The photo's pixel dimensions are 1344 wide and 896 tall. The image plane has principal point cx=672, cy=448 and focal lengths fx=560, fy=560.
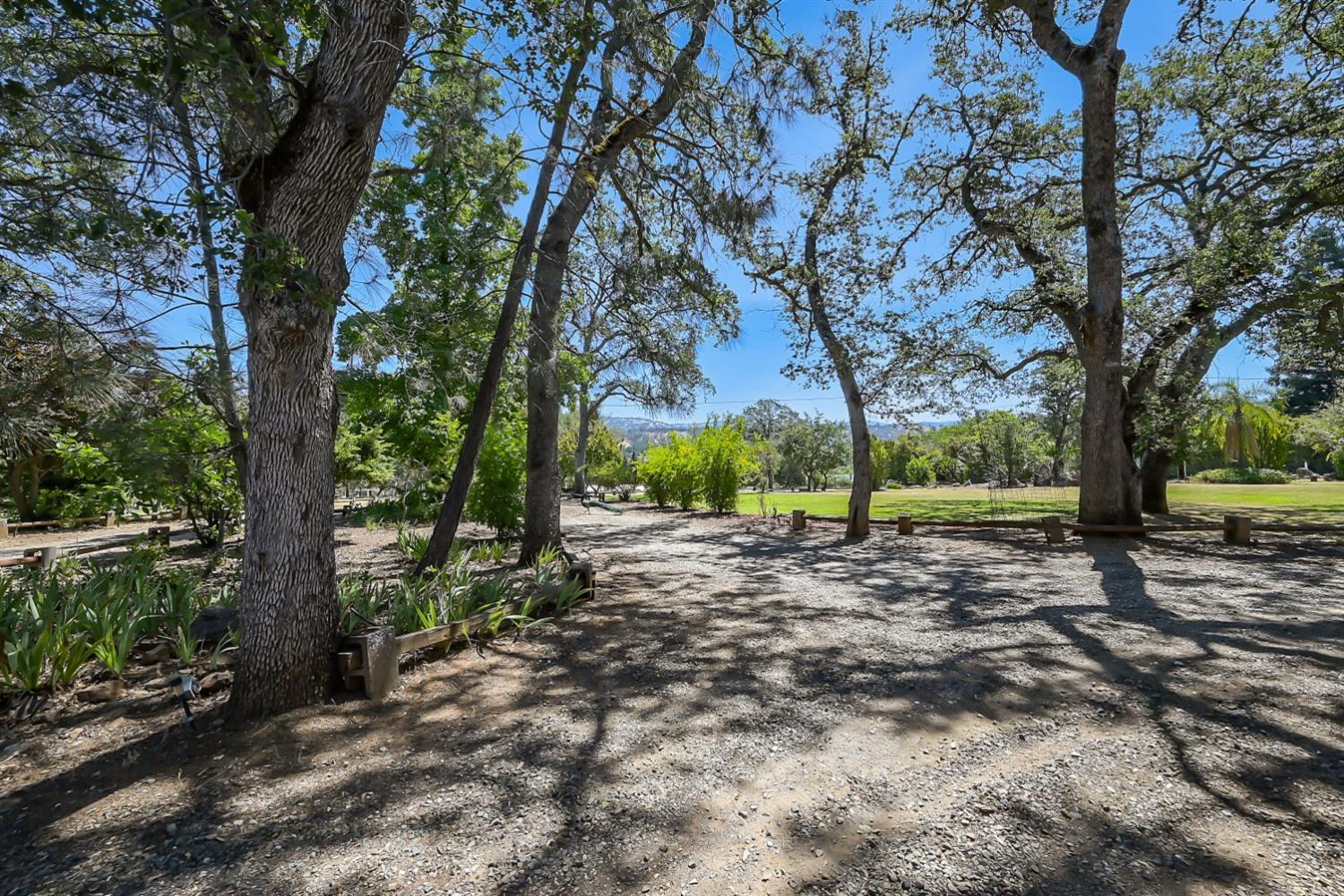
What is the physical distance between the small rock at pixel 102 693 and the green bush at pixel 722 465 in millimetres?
13069

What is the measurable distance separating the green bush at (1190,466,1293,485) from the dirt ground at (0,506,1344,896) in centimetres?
3749

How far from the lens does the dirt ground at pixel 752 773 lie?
1.80 meters

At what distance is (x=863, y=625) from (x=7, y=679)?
5.39m

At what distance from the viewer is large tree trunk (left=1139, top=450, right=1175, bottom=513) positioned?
508 inches

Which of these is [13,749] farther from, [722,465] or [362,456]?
[722,465]

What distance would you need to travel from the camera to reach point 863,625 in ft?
15.1

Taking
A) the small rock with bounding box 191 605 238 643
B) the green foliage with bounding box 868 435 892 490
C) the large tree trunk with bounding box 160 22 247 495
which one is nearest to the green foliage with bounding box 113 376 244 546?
the large tree trunk with bounding box 160 22 247 495

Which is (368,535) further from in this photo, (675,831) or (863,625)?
(675,831)

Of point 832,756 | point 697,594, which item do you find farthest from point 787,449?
point 832,756

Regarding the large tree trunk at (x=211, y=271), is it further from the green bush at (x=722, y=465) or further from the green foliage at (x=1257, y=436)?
the green foliage at (x=1257, y=436)

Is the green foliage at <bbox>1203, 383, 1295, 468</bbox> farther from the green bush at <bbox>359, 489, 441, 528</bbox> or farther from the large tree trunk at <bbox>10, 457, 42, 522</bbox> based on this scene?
the large tree trunk at <bbox>10, 457, 42, 522</bbox>

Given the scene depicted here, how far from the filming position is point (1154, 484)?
519 inches

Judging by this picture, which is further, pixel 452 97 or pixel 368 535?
pixel 368 535

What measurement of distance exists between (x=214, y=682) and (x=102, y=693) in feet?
1.87
